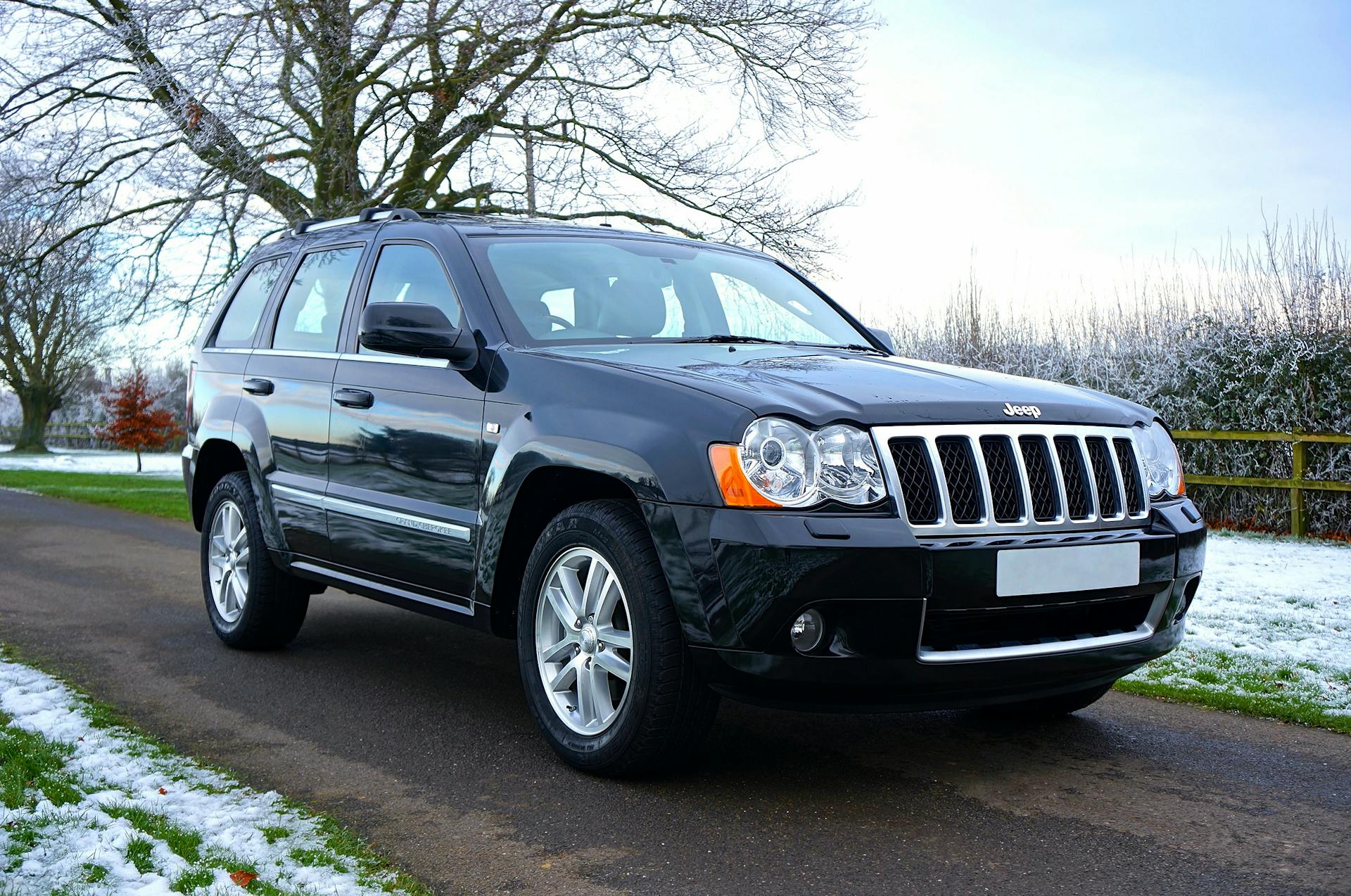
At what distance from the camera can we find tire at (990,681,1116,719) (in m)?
5.05

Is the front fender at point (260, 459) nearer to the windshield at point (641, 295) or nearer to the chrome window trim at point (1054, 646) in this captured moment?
the windshield at point (641, 295)

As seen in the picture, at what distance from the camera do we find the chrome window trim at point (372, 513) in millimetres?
4668

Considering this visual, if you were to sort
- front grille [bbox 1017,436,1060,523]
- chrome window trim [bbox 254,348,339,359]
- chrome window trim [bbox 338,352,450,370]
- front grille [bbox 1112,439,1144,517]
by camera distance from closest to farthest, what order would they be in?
front grille [bbox 1017,436,1060,523]
front grille [bbox 1112,439,1144,517]
chrome window trim [bbox 338,352,450,370]
chrome window trim [bbox 254,348,339,359]

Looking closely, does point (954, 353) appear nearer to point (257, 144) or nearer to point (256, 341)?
point (257, 144)

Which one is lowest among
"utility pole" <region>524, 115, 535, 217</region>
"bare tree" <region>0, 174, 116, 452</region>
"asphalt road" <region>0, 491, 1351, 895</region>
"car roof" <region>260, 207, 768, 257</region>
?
"asphalt road" <region>0, 491, 1351, 895</region>

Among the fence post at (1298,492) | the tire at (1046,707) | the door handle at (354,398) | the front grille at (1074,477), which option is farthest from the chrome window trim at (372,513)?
the fence post at (1298,492)

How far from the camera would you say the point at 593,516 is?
13.3 ft

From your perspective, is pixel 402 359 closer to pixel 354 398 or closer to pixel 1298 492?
pixel 354 398

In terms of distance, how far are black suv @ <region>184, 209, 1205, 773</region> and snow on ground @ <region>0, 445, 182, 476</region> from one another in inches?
959

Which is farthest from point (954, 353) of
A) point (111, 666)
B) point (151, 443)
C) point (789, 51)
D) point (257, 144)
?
point (151, 443)

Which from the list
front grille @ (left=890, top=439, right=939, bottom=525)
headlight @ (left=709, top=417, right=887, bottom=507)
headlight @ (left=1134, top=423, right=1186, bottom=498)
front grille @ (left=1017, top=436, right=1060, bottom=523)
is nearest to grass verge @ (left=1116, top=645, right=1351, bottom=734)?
headlight @ (left=1134, top=423, right=1186, bottom=498)

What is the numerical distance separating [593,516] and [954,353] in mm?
14189

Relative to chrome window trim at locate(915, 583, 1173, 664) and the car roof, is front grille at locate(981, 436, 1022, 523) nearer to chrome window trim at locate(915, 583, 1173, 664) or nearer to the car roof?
chrome window trim at locate(915, 583, 1173, 664)

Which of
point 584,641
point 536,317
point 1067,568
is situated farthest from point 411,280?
point 1067,568
